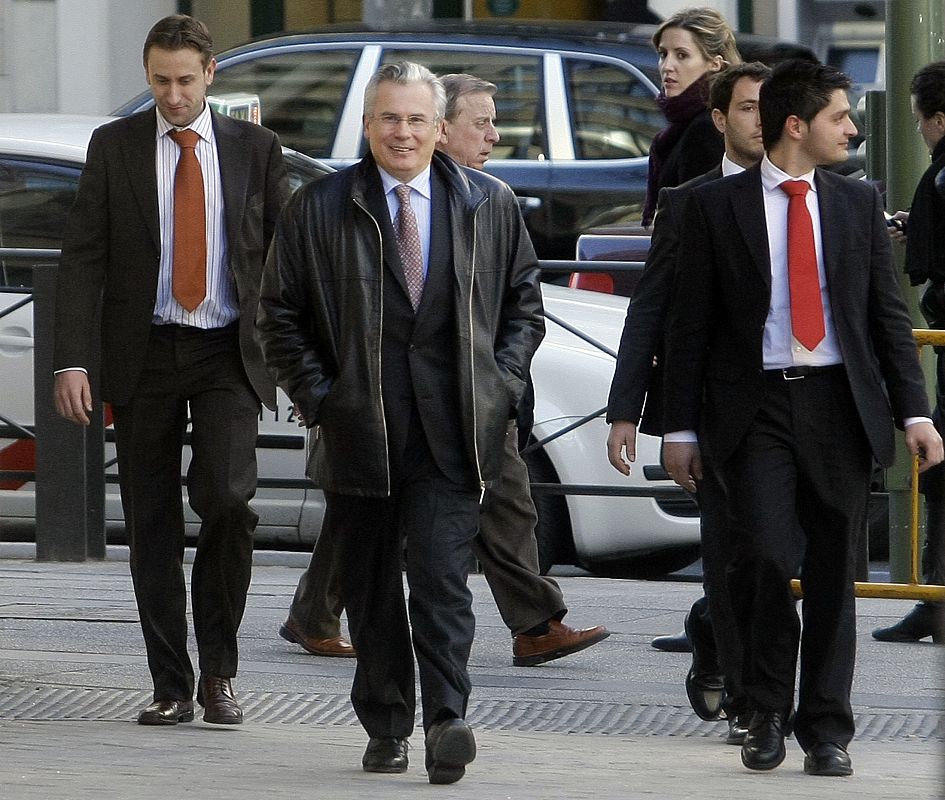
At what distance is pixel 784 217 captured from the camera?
17.9ft

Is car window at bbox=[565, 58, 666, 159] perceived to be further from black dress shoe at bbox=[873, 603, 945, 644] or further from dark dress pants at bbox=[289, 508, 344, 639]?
dark dress pants at bbox=[289, 508, 344, 639]

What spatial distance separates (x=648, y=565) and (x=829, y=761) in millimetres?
3653

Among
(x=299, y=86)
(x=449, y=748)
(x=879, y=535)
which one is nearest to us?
(x=449, y=748)

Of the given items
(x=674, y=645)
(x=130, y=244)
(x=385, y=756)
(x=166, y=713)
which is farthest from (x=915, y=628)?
(x=130, y=244)

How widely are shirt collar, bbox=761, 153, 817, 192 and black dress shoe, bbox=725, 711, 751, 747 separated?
1385 millimetres

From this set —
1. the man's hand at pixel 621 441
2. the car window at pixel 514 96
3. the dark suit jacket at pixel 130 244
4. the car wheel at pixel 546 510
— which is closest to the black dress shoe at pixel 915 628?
the car wheel at pixel 546 510

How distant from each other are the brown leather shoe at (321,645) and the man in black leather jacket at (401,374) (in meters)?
1.50

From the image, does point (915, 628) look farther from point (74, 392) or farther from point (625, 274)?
point (74, 392)

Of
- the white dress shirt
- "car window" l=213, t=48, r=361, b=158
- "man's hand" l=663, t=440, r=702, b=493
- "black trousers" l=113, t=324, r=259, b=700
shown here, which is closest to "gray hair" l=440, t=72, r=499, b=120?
the white dress shirt

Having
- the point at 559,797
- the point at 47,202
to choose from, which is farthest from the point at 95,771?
the point at 47,202

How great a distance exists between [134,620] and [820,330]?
10.3ft

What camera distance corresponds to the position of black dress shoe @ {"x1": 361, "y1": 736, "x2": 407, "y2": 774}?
5.41 metres

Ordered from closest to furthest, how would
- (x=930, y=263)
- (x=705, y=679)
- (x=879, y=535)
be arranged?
(x=705, y=679)
(x=930, y=263)
(x=879, y=535)

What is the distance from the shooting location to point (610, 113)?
1225 centimetres
